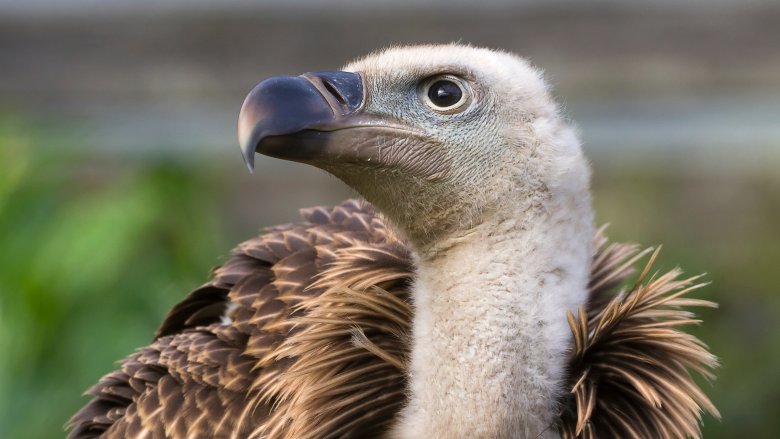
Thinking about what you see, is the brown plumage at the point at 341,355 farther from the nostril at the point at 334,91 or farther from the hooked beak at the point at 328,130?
the nostril at the point at 334,91

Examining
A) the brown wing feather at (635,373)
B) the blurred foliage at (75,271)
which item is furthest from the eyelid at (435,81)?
the blurred foliage at (75,271)

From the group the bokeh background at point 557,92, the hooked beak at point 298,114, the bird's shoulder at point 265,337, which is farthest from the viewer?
the bokeh background at point 557,92

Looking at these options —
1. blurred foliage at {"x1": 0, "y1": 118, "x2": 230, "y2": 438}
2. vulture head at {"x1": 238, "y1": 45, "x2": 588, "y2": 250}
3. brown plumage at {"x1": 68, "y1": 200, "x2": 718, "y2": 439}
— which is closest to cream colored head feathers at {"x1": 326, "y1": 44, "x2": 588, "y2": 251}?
vulture head at {"x1": 238, "y1": 45, "x2": 588, "y2": 250}

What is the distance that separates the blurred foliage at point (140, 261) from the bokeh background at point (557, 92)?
0.02 meters

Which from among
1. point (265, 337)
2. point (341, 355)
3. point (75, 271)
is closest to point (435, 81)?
Result: point (341, 355)

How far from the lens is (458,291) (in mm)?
2404

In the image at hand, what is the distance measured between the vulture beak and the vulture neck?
282 mm

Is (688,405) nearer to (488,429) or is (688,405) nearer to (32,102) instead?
(488,429)

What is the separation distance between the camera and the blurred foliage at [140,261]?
4828 millimetres

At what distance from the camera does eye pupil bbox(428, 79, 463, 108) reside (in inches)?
98.0

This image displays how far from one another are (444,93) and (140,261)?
9.67 ft

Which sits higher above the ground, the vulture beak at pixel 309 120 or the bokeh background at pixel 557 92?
the bokeh background at pixel 557 92

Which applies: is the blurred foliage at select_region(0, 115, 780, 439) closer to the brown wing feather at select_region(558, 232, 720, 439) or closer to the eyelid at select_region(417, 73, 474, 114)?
the eyelid at select_region(417, 73, 474, 114)

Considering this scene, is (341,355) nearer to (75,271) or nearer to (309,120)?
(309,120)
